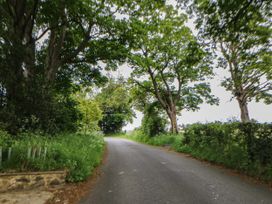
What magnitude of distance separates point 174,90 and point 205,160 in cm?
1154

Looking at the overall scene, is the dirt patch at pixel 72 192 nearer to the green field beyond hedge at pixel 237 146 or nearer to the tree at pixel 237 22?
the green field beyond hedge at pixel 237 146

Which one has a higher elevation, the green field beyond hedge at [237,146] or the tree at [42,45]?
the tree at [42,45]

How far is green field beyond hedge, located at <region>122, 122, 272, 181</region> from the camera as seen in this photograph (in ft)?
17.8

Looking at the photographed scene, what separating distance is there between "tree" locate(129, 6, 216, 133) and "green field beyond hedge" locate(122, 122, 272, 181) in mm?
6203

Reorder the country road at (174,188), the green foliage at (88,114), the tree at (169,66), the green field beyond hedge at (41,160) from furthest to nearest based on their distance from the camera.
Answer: the green foliage at (88,114) < the tree at (169,66) < the green field beyond hedge at (41,160) < the country road at (174,188)

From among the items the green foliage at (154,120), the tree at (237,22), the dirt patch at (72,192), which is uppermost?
the tree at (237,22)

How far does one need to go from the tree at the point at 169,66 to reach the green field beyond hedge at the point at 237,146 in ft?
20.4

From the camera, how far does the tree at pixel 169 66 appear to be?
571 inches

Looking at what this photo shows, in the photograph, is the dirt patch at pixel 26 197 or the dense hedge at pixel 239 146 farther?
the dense hedge at pixel 239 146

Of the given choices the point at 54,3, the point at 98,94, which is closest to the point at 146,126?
the point at 98,94

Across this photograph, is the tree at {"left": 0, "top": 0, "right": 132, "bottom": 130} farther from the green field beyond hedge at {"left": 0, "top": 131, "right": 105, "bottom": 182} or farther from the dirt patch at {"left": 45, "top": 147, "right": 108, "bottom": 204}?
the dirt patch at {"left": 45, "top": 147, "right": 108, "bottom": 204}

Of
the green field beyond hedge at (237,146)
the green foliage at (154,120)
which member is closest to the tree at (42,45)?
the green field beyond hedge at (237,146)

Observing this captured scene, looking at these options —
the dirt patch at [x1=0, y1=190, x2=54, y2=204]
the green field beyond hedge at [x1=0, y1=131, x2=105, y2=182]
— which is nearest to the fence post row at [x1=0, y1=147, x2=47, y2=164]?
the green field beyond hedge at [x1=0, y1=131, x2=105, y2=182]

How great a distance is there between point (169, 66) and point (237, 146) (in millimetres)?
12085
